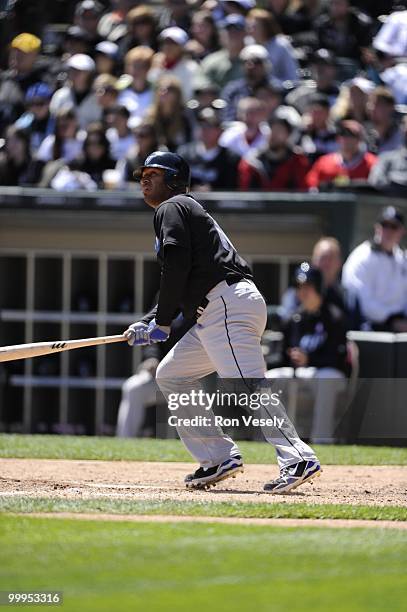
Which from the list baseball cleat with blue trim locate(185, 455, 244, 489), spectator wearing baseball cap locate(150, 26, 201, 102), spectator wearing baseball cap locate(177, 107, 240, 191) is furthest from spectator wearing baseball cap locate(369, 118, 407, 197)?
baseball cleat with blue trim locate(185, 455, 244, 489)

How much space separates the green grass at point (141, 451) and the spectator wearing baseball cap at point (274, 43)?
5131mm

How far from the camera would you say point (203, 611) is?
14.5 ft

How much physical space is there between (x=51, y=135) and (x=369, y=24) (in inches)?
144

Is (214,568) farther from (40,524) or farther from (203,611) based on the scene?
(40,524)

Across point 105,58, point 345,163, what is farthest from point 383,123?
point 105,58

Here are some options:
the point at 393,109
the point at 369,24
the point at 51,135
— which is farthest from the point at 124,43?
the point at 393,109

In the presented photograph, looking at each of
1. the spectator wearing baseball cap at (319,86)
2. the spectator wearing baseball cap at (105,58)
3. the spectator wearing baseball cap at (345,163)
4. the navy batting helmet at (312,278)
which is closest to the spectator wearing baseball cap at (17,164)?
the spectator wearing baseball cap at (105,58)

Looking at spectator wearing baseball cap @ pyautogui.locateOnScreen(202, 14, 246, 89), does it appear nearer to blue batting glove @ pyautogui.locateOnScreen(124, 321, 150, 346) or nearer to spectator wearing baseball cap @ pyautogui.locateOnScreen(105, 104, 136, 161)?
spectator wearing baseball cap @ pyautogui.locateOnScreen(105, 104, 136, 161)

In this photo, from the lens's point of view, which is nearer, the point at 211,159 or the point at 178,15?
the point at 211,159

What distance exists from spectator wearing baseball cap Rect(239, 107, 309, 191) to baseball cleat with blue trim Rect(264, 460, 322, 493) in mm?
6070

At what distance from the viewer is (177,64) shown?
14586mm

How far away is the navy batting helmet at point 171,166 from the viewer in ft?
23.7

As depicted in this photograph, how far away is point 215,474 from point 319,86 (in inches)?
285

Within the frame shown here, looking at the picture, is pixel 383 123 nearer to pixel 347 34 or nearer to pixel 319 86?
pixel 319 86
